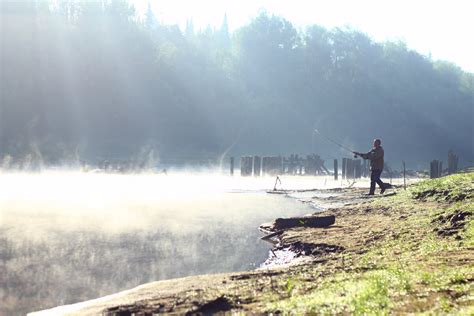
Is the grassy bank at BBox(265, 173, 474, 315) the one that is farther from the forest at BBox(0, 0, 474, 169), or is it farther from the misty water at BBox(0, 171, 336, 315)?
the forest at BBox(0, 0, 474, 169)

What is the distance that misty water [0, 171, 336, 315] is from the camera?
12.0m

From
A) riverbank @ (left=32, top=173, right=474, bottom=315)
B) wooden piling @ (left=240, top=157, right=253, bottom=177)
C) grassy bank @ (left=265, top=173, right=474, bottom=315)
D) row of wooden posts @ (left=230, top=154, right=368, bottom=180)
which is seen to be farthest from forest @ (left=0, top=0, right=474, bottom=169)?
grassy bank @ (left=265, top=173, right=474, bottom=315)

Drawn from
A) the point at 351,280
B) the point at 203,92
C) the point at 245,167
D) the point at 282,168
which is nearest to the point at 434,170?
the point at 245,167

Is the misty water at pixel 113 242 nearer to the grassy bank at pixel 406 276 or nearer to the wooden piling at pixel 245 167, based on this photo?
the grassy bank at pixel 406 276

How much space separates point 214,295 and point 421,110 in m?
128

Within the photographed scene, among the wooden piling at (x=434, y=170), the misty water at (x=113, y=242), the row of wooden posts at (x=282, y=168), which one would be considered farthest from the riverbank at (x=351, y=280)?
the row of wooden posts at (x=282, y=168)

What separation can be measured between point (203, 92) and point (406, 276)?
9099cm

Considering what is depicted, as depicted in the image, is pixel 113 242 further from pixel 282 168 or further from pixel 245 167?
pixel 282 168

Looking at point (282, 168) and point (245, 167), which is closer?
point (245, 167)

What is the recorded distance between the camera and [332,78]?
395 ft

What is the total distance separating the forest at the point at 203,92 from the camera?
7556cm

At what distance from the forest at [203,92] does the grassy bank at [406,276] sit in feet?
182

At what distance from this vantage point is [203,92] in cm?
9812

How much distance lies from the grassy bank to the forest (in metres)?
55.5
